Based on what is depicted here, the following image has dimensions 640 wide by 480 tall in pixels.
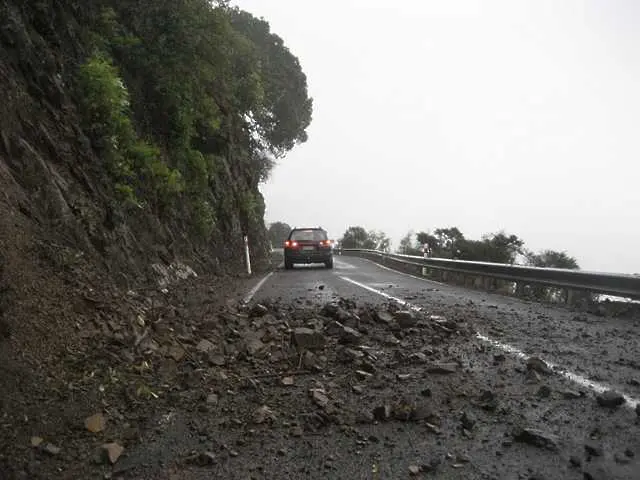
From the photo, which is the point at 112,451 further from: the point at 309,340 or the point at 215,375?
the point at 309,340

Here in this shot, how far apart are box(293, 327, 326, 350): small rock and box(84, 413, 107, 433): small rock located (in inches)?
86.4

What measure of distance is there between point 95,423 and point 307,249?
16923 millimetres

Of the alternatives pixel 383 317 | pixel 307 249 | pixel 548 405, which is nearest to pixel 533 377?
pixel 548 405

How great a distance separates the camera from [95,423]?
3.07 m

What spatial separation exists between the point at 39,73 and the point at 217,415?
7.23m

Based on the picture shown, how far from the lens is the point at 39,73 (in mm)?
7910

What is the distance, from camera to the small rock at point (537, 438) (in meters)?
2.78

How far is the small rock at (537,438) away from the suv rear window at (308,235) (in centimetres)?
1733

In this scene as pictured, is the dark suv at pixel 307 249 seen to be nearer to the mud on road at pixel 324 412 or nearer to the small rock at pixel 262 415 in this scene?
the mud on road at pixel 324 412

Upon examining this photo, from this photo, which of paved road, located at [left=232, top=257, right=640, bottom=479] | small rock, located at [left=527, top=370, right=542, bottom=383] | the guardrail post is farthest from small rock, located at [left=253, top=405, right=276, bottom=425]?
the guardrail post

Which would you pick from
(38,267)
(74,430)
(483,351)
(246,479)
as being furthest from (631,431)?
(38,267)

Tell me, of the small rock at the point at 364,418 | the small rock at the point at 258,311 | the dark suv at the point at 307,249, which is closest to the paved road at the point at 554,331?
the small rock at the point at 364,418

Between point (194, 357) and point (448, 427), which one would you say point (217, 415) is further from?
point (448, 427)

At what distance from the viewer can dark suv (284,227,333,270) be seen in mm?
19953
